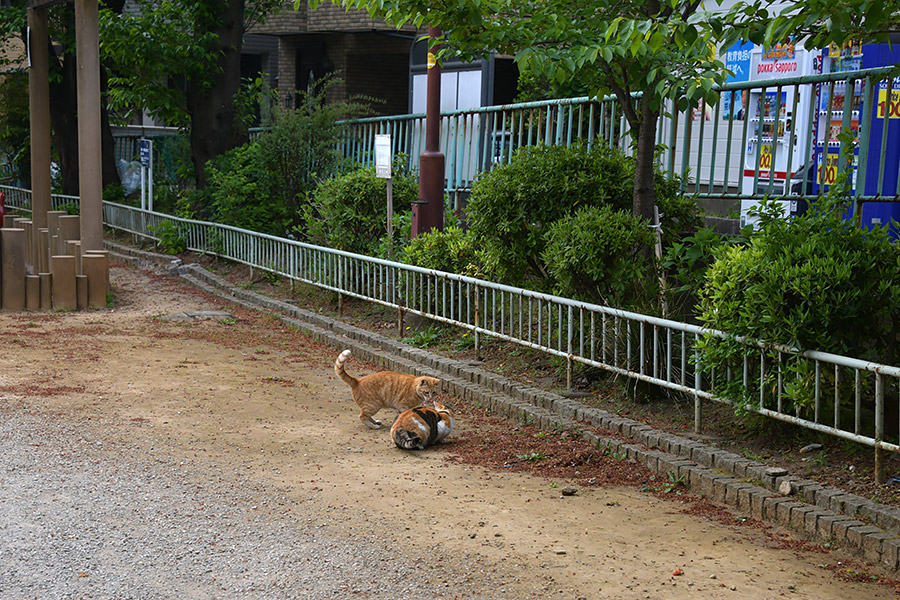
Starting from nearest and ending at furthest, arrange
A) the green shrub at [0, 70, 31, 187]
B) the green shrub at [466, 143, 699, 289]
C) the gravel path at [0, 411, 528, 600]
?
1. the gravel path at [0, 411, 528, 600]
2. the green shrub at [466, 143, 699, 289]
3. the green shrub at [0, 70, 31, 187]

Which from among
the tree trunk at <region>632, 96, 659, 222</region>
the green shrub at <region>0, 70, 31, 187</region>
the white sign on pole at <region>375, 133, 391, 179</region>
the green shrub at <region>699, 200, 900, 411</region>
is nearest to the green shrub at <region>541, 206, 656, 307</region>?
the tree trunk at <region>632, 96, 659, 222</region>

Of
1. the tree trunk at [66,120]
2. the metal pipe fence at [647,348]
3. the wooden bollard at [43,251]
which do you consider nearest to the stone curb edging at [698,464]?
the metal pipe fence at [647,348]

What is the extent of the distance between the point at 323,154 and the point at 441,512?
1203 centimetres

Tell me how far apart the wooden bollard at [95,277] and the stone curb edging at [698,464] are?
4635 mm

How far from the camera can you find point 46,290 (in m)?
13.0

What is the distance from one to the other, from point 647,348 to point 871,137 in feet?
15.8

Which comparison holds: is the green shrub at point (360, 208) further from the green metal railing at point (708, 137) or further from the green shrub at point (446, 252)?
the green shrub at point (446, 252)

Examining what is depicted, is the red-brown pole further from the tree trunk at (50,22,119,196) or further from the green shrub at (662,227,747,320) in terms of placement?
the tree trunk at (50,22,119,196)

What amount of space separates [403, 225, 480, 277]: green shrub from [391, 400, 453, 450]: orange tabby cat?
302 cm

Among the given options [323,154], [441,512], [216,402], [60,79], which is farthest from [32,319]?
[60,79]

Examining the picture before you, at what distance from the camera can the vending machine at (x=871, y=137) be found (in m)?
8.62

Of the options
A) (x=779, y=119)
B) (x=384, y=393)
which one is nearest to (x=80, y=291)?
(x=384, y=393)

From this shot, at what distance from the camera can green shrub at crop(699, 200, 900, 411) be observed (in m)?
5.89

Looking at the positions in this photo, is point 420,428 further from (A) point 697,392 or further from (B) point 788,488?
(B) point 788,488
